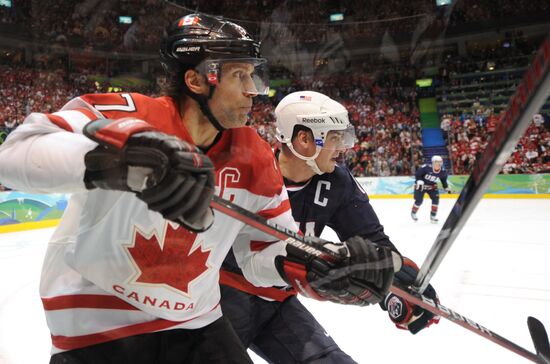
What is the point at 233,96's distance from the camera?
1086mm

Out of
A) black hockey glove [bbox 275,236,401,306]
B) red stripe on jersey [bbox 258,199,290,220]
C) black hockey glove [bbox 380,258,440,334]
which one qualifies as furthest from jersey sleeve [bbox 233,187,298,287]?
black hockey glove [bbox 380,258,440,334]

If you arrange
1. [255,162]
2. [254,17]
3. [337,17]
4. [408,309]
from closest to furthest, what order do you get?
1. [255,162]
2. [408,309]
3. [254,17]
4. [337,17]

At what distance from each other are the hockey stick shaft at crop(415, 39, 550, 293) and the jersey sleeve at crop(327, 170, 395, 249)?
0.63 metres

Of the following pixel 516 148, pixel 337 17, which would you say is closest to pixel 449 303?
pixel 516 148

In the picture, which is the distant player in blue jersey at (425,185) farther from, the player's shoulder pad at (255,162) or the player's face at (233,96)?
the player's face at (233,96)

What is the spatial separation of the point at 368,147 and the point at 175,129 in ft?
14.6

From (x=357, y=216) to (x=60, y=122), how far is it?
3.96ft

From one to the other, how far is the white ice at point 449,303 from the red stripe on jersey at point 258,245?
104 cm

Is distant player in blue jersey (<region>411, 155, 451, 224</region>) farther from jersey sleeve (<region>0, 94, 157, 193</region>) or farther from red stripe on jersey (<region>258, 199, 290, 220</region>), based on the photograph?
jersey sleeve (<region>0, 94, 157, 193</region>)

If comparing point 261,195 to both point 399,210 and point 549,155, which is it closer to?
point 549,155

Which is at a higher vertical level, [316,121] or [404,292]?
[316,121]

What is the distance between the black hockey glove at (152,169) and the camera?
645 millimetres

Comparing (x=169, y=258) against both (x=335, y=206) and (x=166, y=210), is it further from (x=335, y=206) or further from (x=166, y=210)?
(x=335, y=206)

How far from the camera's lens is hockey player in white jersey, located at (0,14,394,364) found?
0.67 meters
